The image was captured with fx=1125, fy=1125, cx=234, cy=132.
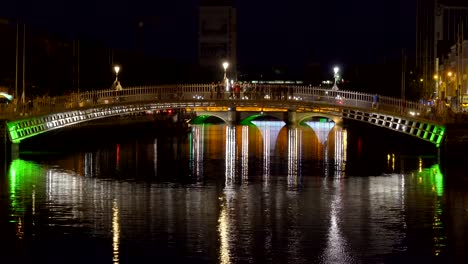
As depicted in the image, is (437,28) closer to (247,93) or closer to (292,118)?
(292,118)

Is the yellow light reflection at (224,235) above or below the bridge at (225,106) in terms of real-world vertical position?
below

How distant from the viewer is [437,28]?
473 ft

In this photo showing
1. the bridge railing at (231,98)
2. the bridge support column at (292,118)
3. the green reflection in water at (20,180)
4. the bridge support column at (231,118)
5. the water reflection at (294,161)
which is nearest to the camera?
the green reflection in water at (20,180)

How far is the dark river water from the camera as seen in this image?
2625cm

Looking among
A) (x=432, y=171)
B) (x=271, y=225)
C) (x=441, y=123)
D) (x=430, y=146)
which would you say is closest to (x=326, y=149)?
(x=430, y=146)

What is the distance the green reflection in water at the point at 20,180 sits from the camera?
34.6 meters

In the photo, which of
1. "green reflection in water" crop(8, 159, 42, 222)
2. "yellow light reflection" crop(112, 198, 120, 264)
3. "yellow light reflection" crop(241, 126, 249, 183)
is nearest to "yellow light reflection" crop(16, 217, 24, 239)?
"green reflection in water" crop(8, 159, 42, 222)

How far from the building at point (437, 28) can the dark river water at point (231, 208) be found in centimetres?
7608

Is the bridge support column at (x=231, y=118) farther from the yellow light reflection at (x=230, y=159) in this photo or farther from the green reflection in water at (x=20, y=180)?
the green reflection in water at (x=20, y=180)

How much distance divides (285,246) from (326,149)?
145ft

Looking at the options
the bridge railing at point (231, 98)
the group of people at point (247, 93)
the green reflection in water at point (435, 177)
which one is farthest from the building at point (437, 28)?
the green reflection in water at point (435, 177)

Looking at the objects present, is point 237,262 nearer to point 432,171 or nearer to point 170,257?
point 170,257

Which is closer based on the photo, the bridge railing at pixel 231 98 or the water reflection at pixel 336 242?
the water reflection at pixel 336 242

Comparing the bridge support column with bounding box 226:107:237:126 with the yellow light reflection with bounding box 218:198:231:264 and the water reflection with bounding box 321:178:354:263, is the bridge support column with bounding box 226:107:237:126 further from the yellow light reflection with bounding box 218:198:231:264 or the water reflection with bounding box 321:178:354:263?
the yellow light reflection with bounding box 218:198:231:264
